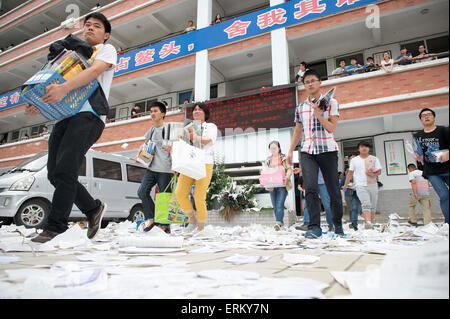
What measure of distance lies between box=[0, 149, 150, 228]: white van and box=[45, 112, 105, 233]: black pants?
3055 millimetres

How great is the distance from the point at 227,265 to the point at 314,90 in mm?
2225

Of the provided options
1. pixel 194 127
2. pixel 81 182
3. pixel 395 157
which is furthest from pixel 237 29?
pixel 194 127

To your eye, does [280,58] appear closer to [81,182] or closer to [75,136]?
[81,182]

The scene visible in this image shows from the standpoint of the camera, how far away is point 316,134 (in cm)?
293

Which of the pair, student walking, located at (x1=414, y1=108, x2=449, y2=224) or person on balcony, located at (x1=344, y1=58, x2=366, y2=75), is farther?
person on balcony, located at (x1=344, y1=58, x2=366, y2=75)

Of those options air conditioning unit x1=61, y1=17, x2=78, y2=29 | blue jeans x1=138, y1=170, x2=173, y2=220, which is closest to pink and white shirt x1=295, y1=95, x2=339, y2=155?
blue jeans x1=138, y1=170, x2=173, y2=220

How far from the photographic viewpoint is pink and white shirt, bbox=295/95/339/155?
289 cm

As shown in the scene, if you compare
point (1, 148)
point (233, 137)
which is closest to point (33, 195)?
point (233, 137)

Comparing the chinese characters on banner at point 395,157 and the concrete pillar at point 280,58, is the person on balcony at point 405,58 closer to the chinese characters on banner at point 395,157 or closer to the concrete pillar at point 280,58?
the chinese characters on banner at point 395,157

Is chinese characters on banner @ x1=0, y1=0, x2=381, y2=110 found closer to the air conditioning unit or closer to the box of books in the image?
the air conditioning unit

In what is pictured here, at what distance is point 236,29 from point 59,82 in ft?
32.0

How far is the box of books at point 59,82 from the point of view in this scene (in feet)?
6.34

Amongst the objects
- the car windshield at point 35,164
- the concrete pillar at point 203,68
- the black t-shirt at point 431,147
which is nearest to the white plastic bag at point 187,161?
the black t-shirt at point 431,147

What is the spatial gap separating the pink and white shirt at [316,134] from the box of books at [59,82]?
2.19m
